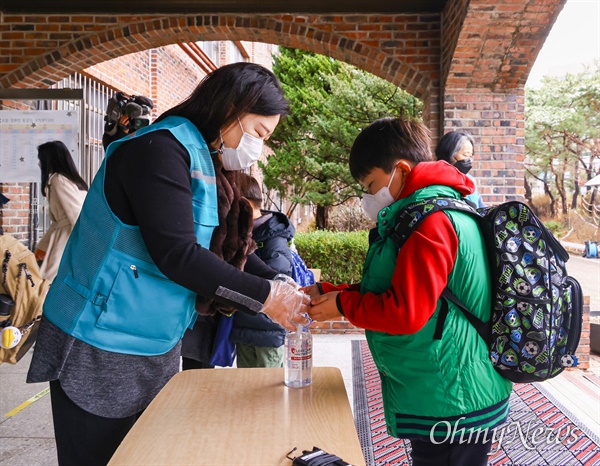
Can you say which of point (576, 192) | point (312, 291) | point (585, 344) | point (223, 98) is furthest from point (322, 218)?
point (576, 192)

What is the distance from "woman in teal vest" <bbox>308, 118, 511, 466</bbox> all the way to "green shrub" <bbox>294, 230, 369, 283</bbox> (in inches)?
223

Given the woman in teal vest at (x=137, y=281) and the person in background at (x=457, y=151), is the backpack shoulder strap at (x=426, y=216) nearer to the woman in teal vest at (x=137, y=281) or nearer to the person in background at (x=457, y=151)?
the woman in teal vest at (x=137, y=281)

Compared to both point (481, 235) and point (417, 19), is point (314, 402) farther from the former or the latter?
point (417, 19)

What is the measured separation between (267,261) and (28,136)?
3511 mm

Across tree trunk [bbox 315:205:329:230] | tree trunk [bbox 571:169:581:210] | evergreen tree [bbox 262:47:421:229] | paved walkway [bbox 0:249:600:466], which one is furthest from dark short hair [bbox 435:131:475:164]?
tree trunk [bbox 571:169:581:210]

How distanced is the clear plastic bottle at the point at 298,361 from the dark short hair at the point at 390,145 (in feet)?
1.88

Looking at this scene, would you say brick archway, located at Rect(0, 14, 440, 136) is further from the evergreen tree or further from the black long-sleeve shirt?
the black long-sleeve shirt

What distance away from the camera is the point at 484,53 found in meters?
5.59

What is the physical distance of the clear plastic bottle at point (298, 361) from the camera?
1635 millimetres

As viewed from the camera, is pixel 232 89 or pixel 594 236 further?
pixel 594 236

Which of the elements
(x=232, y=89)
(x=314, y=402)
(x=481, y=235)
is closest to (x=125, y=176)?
(x=232, y=89)

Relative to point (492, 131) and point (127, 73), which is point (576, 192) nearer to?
point (492, 131)

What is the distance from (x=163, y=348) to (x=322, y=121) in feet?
32.7

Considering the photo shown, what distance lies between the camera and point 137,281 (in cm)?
145
